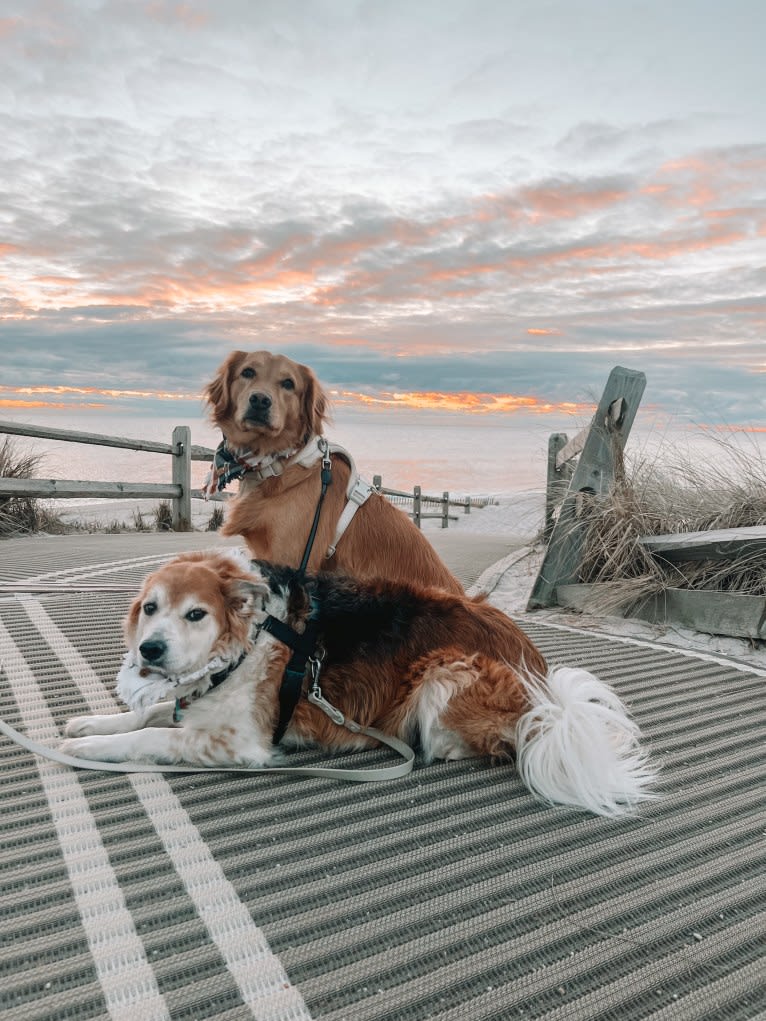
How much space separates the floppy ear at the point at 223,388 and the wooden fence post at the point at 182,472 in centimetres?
712

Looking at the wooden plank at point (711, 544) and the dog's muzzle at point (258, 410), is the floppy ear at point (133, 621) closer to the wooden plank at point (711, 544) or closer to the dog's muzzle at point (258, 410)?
the dog's muzzle at point (258, 410)

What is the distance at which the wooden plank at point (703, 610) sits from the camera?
3.82 m

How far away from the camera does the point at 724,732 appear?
251cm

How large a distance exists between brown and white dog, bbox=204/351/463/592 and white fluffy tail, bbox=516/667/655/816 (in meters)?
1.18

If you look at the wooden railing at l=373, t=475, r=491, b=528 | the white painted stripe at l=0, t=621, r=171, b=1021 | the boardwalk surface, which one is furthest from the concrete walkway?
the wooden railing at l=373, t=475, r=491, b=528

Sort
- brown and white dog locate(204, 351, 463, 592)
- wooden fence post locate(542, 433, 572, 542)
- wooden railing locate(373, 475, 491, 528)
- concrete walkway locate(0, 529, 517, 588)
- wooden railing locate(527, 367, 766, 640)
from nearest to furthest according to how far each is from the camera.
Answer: brown and white dog locate(204, 351, 463, 592), wooden railing locate(527, 367, 766, 640), concrete walkway locate(0, 529, 517, 588), wooden fence post locate(542, 433, 572, 542), wooden railing locate(373, 475, 491, 528)

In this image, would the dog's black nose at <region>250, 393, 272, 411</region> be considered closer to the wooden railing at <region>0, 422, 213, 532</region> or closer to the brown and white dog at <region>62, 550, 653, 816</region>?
the brown and white dog at <region>62, 550, 653, 816</region>

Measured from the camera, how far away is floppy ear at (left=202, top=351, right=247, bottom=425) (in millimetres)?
3553

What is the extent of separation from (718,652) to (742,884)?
2.22 meters

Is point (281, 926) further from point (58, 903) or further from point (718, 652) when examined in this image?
point (718, 652)

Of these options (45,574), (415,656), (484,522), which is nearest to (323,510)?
(415,656)

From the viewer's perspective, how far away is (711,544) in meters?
4.14

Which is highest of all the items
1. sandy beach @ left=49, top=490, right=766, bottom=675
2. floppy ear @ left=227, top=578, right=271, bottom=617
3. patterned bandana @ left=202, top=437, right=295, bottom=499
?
patterned bandana @ left=202, top=437, right=295, bottom=499

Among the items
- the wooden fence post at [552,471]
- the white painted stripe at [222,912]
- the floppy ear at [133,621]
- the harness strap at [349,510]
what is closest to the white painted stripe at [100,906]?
the white painted stripe at [222,912]
